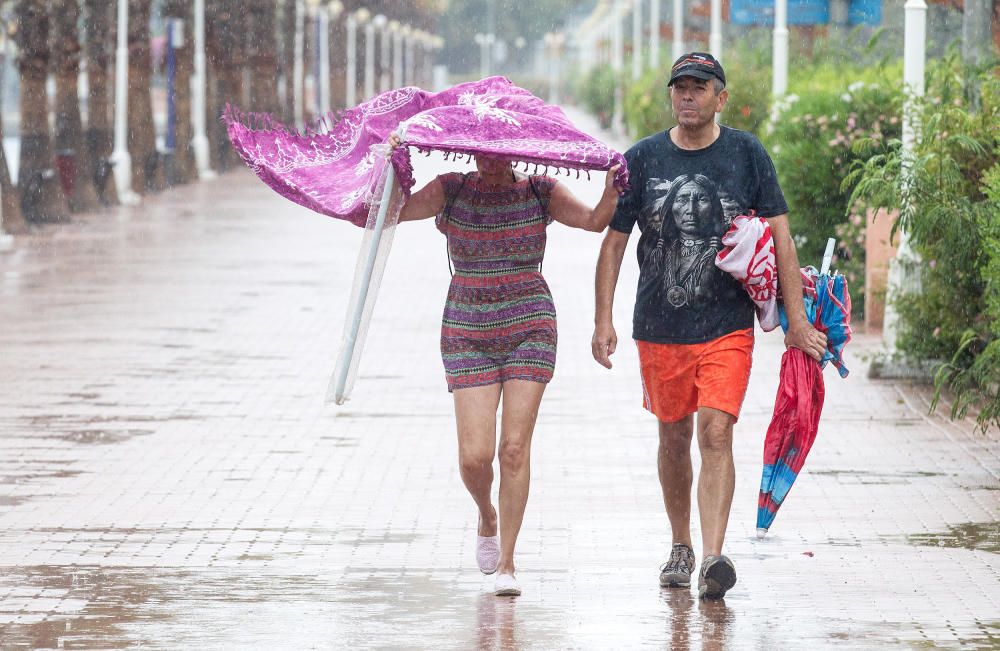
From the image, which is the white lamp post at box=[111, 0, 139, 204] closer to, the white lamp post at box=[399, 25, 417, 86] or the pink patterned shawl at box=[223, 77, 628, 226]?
the pink patterned shawl at box=[223, 77, 628, 226]

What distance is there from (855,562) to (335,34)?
81951 millimetres

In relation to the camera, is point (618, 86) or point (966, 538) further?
point (618, 86)

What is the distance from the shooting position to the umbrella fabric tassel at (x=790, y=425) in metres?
7.36

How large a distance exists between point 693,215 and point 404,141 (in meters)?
1.01

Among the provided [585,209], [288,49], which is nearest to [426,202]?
[585,209]

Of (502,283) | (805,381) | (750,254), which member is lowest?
(805,381)

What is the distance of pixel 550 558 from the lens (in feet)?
25.5

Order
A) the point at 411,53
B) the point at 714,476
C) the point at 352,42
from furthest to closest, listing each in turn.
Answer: the point at 411,53 → the point at 352,42 → the point at 714,476

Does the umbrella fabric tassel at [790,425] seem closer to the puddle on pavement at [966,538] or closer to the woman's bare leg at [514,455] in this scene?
the puddle on pavement at [966,538]

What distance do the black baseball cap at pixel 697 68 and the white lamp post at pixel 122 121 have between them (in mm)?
27275

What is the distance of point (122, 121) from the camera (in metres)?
35.1

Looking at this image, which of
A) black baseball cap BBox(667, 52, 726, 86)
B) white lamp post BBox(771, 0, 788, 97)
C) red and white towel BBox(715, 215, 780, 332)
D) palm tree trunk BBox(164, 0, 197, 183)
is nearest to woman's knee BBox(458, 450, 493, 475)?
red and white towel BBox(715, 215, 780, 332)

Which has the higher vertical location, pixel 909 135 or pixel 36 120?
pixel 909 135

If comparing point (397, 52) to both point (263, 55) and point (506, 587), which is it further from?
point (506, 587)
